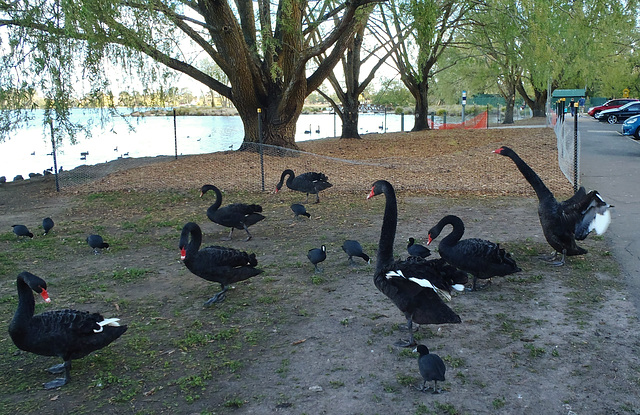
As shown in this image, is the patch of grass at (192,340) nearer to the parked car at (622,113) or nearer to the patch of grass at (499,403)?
the patch of grass at (499,403)

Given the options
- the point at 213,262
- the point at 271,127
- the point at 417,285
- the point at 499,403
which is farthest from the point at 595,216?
the point at 271,127

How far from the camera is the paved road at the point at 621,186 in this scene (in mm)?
7270

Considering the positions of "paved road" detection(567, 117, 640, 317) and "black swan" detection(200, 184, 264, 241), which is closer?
"paved road" detection(567, 117, 640, 317)

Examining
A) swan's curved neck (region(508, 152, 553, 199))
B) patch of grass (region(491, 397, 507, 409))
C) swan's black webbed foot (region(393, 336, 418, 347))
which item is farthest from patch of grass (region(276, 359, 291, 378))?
swan's curved neck (region(508, 152, 553, 199))

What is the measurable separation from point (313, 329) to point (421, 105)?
28.8 meters

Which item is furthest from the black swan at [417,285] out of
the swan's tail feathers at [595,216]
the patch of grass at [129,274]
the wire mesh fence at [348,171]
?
the wire mesh fence at [348,171]

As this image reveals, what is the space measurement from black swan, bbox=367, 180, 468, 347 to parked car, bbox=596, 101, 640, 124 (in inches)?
1572

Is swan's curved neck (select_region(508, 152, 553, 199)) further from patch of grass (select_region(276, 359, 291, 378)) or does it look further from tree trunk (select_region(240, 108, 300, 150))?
tree trunk (select_region(240, 108, 300, 150))

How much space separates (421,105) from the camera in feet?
107

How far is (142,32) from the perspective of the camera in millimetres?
11258

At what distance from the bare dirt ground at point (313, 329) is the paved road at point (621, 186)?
0.29 metres

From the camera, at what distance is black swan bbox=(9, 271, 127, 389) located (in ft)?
14.7

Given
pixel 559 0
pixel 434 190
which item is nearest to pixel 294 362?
pixel 434 190

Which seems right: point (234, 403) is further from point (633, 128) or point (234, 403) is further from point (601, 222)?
point (633, 128)
